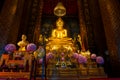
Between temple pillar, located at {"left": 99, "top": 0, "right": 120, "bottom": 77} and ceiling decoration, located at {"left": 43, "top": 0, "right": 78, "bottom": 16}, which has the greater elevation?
ceiling decoration, located at {"left": 43, "top": 0, "right": 78, "bottom": 16}

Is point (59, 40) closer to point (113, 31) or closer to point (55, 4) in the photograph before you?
point (55, 4)

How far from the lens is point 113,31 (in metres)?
4.73

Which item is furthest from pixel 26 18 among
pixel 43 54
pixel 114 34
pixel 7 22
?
pixel 43 54

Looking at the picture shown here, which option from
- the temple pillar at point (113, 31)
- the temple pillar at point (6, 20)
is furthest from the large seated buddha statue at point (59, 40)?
the temple pillar at point (113, 31)

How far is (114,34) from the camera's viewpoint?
15.3 ft

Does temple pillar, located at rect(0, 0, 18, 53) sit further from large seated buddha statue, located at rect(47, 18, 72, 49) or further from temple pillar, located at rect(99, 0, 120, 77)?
temple pillar, located at rect(99, 0, 120, 77)

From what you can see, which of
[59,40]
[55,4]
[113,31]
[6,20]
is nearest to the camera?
[113,31]

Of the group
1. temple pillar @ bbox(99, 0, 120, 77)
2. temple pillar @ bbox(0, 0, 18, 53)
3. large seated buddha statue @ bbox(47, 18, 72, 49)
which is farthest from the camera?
large seated buddha statue @ bbox(47, 18, 72, 49)

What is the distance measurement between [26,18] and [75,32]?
9.81 ft

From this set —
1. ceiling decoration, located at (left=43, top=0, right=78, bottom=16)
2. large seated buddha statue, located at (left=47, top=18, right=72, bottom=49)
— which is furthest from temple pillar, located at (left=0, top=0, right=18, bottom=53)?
ceiling decoration, located at (left=43, top=0, right=78, bottom=16)

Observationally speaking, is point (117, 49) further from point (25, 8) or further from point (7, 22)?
point (25, 8)

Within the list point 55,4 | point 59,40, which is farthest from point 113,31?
point 55,4

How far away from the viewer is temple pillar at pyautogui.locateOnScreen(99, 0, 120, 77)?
14.7 feet

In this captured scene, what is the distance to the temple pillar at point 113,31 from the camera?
4.48m
